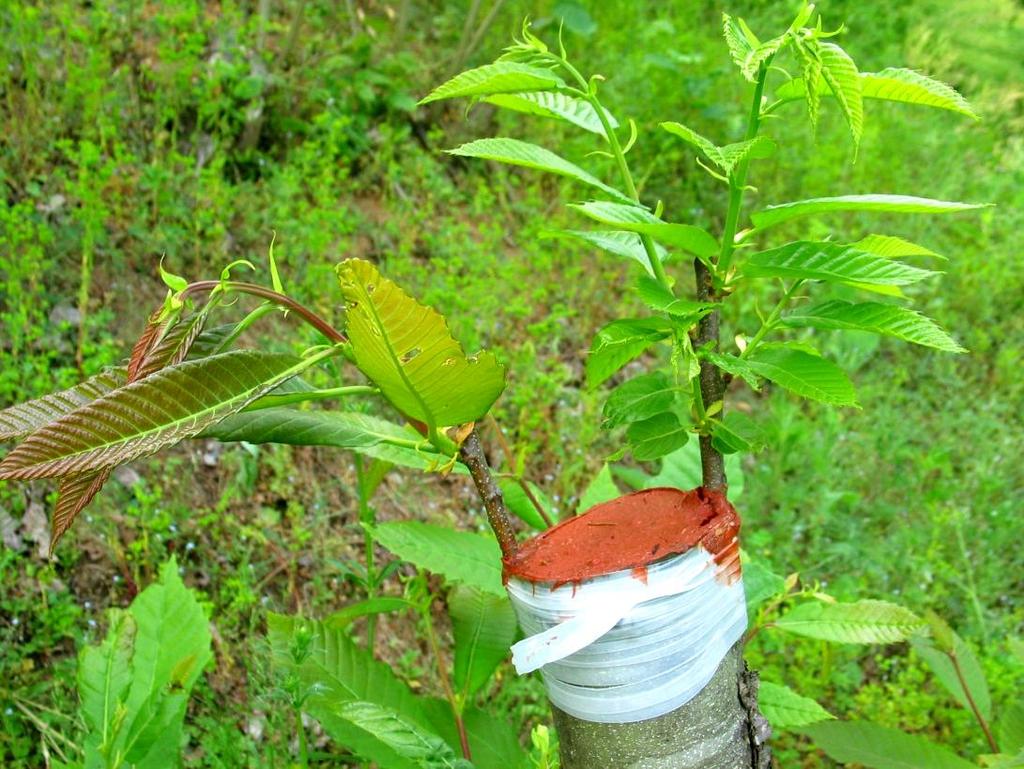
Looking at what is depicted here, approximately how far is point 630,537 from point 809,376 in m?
0.25

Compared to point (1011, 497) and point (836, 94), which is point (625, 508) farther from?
point (1011, 497)

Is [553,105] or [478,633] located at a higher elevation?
[553,105]

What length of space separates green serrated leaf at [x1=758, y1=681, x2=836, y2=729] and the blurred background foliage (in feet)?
2.99

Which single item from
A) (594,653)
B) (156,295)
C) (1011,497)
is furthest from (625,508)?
(1011,497)

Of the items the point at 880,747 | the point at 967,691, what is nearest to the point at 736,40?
the point at 880,747

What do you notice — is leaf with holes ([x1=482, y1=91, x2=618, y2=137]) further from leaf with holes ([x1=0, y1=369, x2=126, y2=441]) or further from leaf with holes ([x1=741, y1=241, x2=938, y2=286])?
leaf with holes ([x1=0, y1=369, x2=126, y2=441])

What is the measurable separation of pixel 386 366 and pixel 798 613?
0.88m

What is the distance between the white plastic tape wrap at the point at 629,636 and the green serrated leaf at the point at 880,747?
717mm

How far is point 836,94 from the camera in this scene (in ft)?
2.68

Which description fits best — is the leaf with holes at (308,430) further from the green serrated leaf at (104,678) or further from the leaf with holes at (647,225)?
the green serrated leaf at (104,678)

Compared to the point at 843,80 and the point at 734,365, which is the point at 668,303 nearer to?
the point at 734,365

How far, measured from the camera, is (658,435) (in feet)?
3.64

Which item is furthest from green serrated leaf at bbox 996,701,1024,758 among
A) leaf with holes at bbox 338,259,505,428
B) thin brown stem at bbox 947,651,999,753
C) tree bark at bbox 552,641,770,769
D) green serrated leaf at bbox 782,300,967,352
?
leaf with holes at bbox 338,259,505,428

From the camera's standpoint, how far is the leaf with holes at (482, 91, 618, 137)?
105 centimetres
